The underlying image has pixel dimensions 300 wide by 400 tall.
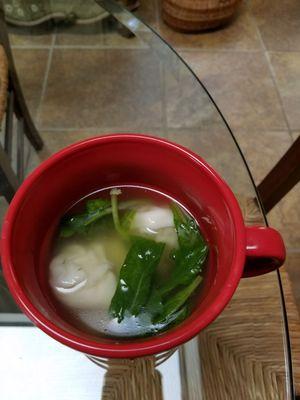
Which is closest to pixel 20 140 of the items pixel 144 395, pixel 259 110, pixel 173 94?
pixel 173 94

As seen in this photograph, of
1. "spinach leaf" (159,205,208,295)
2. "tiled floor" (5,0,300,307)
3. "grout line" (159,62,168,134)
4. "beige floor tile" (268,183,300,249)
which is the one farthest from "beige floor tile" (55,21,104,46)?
"spinach leaf" (159,205,208,295)

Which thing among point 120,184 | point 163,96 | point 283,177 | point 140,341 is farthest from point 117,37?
point 140,341

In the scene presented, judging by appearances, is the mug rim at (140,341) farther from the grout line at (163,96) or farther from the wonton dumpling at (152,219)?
the grout line at (163,96)

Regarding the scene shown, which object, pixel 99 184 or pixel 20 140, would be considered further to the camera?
pixel 20 140

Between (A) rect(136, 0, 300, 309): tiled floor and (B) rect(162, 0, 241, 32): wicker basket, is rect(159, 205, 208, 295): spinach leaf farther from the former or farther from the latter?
(B) rect(162, 0, 241, 32): wicker basket

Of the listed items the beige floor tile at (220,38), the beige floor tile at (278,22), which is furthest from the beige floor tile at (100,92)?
the beige floor tile at (278,22)

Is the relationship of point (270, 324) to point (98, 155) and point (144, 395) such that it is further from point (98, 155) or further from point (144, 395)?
point (98, 155)

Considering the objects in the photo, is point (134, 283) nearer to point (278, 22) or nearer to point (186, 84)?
point (186, 84)

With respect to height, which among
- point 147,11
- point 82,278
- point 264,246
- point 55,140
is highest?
point 264,246
